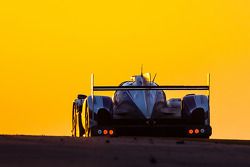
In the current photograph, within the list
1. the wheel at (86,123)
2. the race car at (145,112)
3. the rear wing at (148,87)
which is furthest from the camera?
the rear wing at (148,87)

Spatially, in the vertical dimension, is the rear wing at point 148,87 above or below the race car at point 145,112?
above

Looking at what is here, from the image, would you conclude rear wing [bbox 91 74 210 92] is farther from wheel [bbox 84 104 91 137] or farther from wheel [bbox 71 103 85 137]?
wheel [bbox 71 103 85 137]

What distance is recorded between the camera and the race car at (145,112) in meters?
32.7

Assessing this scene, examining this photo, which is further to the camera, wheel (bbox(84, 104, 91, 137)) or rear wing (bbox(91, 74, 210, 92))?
rear wing (bbox(91, 74, 210, 92))

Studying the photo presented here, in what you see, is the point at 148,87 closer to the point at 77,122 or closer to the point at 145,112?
the point at 145,112

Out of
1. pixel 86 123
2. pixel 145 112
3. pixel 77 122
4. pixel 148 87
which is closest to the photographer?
pixel 145 112

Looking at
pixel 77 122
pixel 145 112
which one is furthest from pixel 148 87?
pixel 77 122

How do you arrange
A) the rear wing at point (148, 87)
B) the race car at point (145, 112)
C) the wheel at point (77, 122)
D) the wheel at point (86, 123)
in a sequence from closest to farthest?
Answer: the race car at point (145, 112) < the wheel at point (86, 123) < the rear wing at point (148, 87) < the wheel at point (77, 122)

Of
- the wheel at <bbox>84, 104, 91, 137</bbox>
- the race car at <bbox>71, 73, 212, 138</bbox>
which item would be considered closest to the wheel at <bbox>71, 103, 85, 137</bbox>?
the race car at <bbox>71, 73, 212, 138</bbox>

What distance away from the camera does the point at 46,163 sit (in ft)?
30.7

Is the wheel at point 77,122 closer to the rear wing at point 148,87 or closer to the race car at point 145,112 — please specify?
the race car at point 145,112

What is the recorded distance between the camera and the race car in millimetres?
32719

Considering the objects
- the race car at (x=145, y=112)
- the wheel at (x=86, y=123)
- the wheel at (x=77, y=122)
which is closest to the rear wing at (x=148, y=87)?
the race car at (x=145, y=112)

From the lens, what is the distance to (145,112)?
33.6 meters
